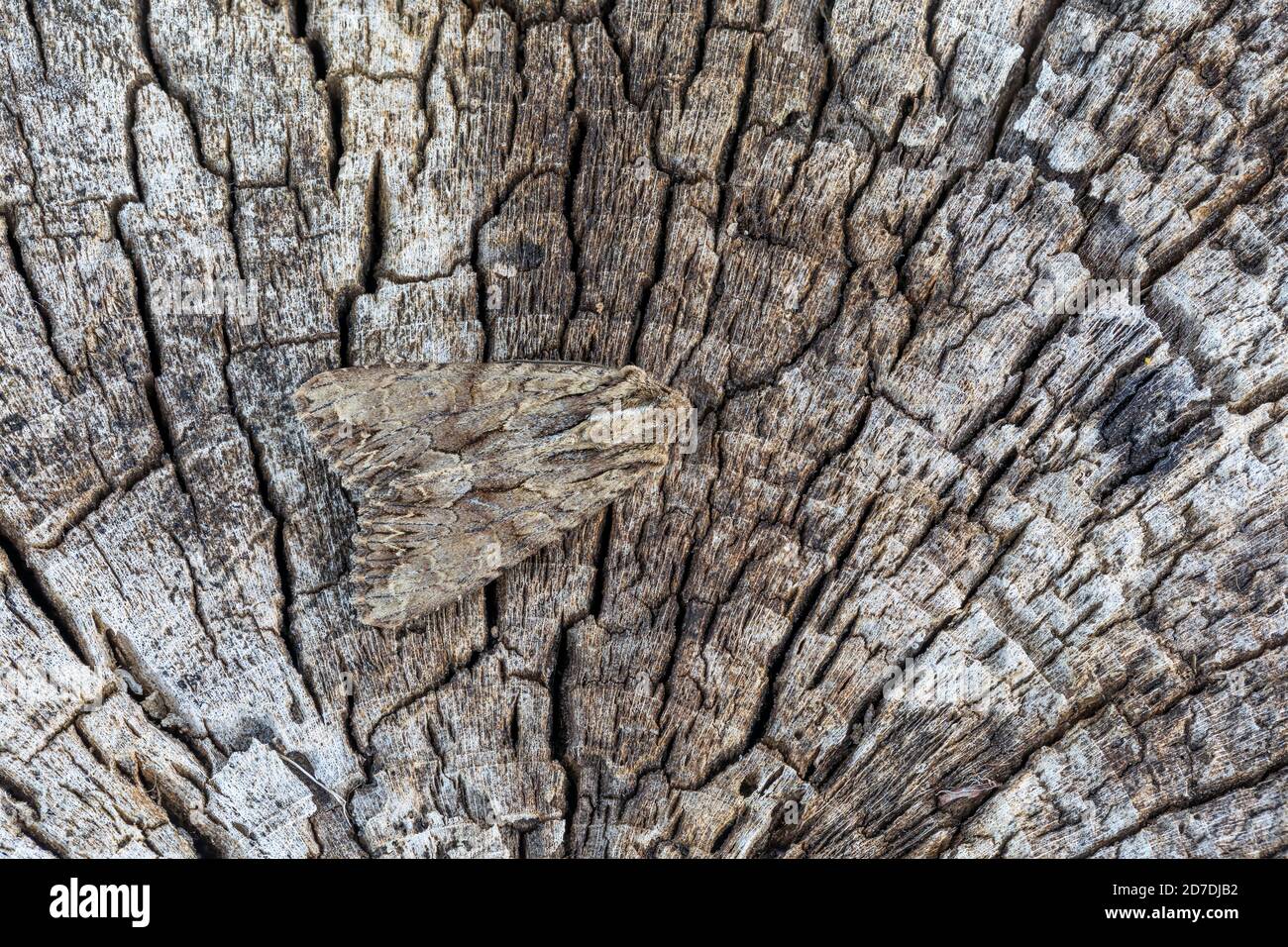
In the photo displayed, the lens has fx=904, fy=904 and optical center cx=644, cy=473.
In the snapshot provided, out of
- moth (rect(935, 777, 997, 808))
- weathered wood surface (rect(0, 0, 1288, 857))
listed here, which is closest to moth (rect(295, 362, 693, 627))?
weathered wood surface (rect(0, 0, 1288, 857))

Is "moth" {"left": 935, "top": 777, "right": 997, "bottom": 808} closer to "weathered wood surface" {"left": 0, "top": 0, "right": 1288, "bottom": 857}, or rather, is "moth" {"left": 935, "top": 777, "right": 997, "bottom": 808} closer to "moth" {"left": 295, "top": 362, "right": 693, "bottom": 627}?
"weathered wood surface" {"left": 0, "top": 0, "right": 1288, "bottom": 857}

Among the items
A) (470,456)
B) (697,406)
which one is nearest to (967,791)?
(697,406)

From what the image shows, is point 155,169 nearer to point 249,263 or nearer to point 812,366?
A: point 249,263

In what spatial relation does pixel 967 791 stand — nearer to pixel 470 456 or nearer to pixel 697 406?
pixel 697 406

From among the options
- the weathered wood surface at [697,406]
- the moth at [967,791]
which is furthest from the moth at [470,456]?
the moth at [967,791]

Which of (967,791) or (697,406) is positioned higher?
(697,406)

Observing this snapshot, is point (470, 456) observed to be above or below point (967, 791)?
above

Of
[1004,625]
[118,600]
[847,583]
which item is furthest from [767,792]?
[118,600]
